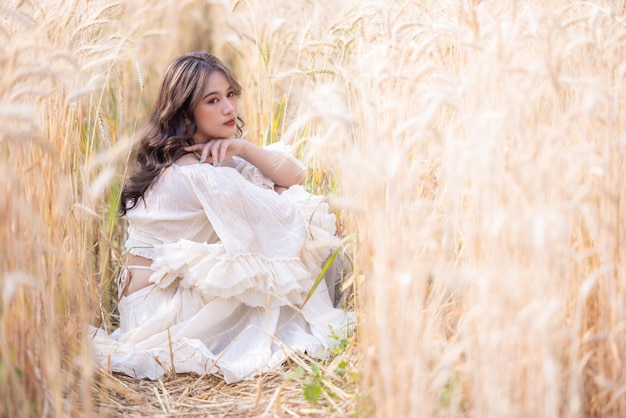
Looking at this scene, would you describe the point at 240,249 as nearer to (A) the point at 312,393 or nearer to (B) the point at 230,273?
(B) the point at 230,273

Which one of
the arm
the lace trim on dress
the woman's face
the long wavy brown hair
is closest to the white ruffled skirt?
the lace trim on dress

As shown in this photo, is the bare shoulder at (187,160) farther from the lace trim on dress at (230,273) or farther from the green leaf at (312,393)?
the green leaf at (312,393)

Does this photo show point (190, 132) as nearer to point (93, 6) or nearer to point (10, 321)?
point (93, 6)

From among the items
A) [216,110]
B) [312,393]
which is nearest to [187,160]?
[216,110]

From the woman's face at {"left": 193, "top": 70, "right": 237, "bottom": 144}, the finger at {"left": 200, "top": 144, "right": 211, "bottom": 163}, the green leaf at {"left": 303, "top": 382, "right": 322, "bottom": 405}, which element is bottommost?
the green leaf at {"left": 303, "top": 382, "right": 322, "bottom": 405}

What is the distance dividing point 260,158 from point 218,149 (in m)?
0.16

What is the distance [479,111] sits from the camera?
1.36 meters

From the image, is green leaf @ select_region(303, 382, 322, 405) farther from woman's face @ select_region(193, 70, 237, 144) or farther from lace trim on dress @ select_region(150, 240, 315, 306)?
woman's face @ select_region(193, 70, 237, 144)

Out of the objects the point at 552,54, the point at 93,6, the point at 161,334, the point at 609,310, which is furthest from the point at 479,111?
the point at 93,6

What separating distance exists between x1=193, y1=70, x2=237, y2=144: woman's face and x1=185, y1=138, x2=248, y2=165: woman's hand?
0.05 metres

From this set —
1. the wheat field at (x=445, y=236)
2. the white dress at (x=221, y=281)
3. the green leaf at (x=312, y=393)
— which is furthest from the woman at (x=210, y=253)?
the green leaf at (x=312, y=393)

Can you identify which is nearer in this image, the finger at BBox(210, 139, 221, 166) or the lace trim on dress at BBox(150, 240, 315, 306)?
the lace trim on dress at BBox(150, 240, 315, 306)

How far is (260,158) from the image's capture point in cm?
232

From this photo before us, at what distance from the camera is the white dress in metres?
2.01
